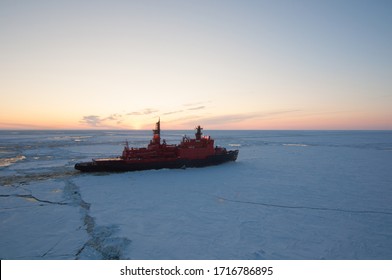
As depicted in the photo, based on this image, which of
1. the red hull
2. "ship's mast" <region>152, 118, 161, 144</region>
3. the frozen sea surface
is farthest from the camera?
"ship's mast" <region>152, 118, 161, 144</region>

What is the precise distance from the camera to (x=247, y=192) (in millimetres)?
12273

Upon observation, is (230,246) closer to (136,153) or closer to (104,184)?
(104,184)

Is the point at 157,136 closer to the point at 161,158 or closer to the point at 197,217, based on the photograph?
the point at 161,158

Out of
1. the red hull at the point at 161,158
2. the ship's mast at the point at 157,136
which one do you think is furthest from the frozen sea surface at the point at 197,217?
the ship's mast at the point at 157,136

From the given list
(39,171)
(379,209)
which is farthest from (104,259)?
(39,171)

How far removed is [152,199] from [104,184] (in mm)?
4471

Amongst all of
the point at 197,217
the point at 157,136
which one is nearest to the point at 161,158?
the point at 157,136

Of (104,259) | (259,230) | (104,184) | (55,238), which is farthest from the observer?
(104,184)

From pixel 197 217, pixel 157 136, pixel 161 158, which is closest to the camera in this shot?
pixel 197 217

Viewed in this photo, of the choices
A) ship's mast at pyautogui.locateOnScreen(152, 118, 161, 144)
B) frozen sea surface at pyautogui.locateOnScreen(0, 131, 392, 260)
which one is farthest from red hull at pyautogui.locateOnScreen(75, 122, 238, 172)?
frozen sea surface at pyautogui.locateOnScreen(0, 131, 392, 260)

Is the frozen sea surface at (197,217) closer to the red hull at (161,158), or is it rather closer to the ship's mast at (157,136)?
the red hull at (161,158)

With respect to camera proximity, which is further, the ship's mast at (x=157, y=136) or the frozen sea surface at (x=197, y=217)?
the ship's mast at (x=157, y=136)

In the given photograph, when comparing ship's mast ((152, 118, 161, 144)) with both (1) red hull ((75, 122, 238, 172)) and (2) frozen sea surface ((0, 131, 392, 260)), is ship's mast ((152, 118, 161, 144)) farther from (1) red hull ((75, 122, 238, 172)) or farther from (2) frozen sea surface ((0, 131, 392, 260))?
(2) frozen sea surface ((0, 131, 392, 260))

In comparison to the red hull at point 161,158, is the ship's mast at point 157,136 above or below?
above
